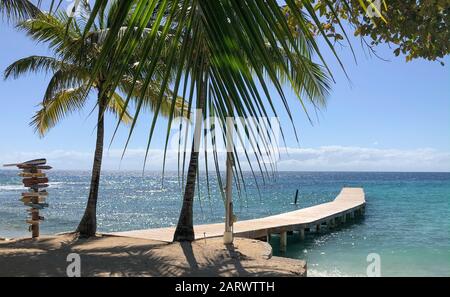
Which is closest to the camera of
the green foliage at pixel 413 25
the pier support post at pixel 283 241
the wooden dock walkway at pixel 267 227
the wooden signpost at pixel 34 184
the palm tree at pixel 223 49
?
the palm tree at pixel 223 49

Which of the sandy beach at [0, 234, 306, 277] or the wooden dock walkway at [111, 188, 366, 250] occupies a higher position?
the sandy beach at [0, 234, 306, 277]

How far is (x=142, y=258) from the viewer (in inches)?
322

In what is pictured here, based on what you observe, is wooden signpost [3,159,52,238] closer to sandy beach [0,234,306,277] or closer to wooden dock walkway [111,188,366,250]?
sandy beach [0,234,306,277]

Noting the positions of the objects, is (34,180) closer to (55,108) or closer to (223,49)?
(55,108)

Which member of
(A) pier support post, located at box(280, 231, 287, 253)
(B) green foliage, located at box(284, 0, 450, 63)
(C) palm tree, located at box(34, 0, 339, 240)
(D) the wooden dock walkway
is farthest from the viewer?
(A) pier support post, located at box(280, 231, 287, 253)

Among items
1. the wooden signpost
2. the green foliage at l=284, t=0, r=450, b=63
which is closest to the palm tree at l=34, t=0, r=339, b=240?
the green foliage at l=284, t=0, r=450, b=63

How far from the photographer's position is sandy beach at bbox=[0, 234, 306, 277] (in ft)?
23.2

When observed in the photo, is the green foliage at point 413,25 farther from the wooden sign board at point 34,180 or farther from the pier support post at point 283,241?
the pier support post at point 283,241

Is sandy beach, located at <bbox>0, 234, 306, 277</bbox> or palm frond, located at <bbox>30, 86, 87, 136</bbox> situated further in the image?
palm frond, located at <bbox>30, 86, 87, 136</bbox>

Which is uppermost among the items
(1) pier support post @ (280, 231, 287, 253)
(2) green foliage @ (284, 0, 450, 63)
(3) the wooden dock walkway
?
(2) green foliage @ (284, 0, 450, 63)

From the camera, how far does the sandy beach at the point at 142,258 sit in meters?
7.06

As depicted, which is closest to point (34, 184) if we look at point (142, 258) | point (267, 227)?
point (142, 258)

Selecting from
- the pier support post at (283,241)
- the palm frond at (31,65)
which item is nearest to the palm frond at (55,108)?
the palm frond at (31,65)
